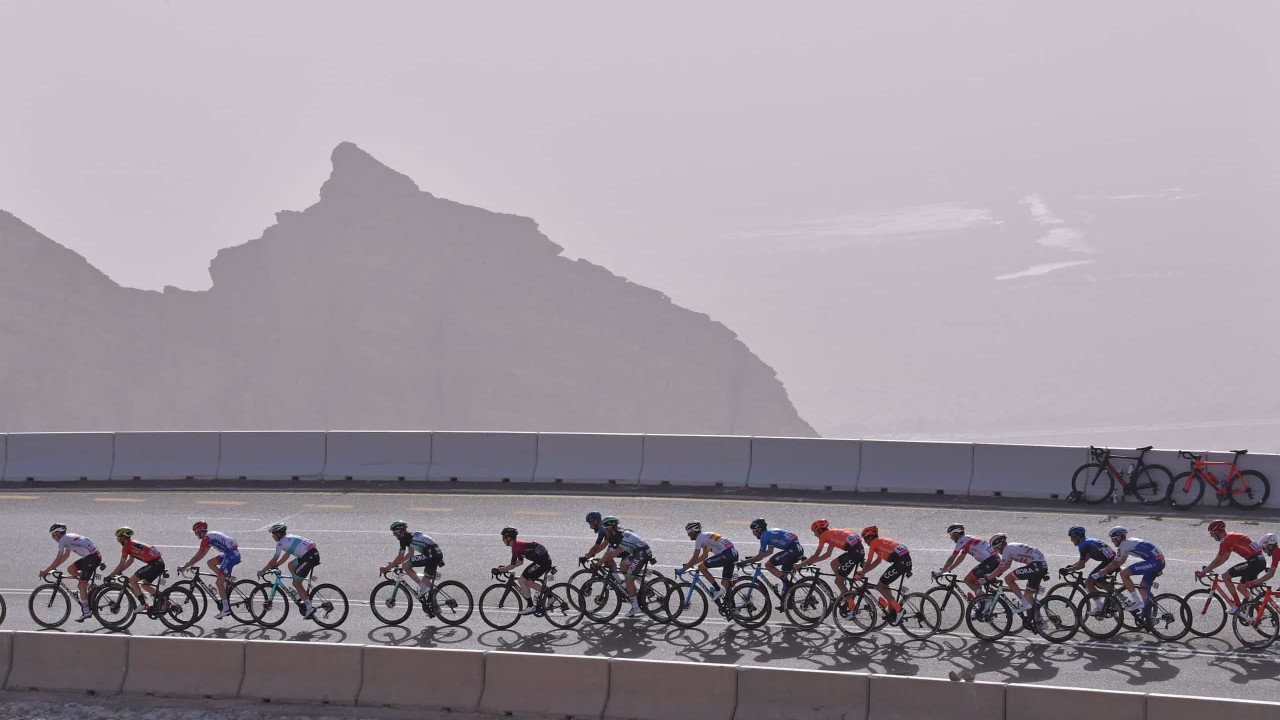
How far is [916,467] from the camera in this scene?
24562 mm

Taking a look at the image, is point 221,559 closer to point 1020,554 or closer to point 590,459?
point 1020,554

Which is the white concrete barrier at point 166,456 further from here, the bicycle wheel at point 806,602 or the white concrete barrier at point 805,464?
the bicycle wheel at point 806,602

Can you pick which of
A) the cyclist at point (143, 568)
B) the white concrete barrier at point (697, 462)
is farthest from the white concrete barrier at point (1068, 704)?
the white concrete barrier at point (697, 462)

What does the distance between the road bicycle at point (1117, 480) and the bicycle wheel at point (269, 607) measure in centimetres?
1364

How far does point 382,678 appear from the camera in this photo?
14.6 m

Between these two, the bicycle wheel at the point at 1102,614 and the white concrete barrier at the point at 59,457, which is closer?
the bicycle wheel at the point at 1102,614

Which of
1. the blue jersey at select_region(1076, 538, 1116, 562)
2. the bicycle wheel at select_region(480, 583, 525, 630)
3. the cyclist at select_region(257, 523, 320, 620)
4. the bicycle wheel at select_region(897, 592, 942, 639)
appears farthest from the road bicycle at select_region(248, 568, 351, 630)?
the blue jersey at select_region(1076, 538, 1116, 562)

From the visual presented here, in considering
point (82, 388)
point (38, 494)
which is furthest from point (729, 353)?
point (38, 494)

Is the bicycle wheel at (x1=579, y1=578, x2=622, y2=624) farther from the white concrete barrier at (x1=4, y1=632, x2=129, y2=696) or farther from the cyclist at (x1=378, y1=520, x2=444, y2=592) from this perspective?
the white concrete barrier at (x1=4, y1=632, x2=129, y2=696)

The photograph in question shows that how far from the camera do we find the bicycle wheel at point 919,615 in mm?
16047

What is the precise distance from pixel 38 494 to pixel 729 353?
161081mm

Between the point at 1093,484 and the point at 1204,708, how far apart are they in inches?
449

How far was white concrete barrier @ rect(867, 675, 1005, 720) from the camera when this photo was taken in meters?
12.9

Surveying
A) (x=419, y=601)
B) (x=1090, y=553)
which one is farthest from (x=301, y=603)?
(x=1090, y=553)
